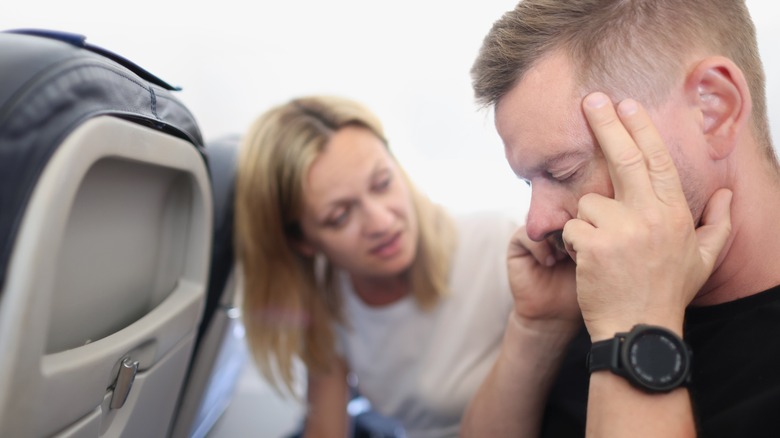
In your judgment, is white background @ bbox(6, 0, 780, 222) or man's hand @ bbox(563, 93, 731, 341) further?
white background @ bbox(6, 0, 780, 222)

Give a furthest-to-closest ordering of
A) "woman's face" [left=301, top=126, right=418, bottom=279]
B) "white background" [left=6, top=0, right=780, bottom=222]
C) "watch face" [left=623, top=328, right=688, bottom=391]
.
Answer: "white background" [left=6, top=0, right=780, bottom=222] → "woman's face" [left=301, top=126, right=418, bottom=279] → "watch face" [left=623, top=328, right=688, bottom=391]

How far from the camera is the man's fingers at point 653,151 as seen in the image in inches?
30.0

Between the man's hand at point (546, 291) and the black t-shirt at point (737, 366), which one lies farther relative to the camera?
the man's hand at point (546, 291)

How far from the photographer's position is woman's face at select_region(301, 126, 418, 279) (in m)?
1.52

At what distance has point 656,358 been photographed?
0.73 m

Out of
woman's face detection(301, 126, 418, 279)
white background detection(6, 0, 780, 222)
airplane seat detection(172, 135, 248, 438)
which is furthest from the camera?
white background detection(6, 0, 780, 222)

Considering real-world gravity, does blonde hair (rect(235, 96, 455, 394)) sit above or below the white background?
below

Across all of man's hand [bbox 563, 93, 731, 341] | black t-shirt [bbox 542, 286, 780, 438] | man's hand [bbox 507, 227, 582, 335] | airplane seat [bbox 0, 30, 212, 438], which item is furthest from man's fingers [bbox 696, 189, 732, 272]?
airplane seat [bbox 0, 30, 212, 438]

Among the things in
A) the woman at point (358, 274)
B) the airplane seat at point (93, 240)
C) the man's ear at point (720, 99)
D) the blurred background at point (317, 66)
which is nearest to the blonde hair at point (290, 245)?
the woman at point (358, 274)

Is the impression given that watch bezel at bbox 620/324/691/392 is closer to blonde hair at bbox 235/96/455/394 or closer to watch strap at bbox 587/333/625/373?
watch strap at bbox 587/333/625/373

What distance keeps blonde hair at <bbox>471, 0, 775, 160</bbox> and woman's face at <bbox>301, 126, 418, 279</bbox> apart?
0.66 meters

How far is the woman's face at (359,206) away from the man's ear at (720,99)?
2.80ft

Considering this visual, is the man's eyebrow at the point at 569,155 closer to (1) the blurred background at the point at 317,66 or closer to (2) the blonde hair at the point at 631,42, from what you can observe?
(2) the blonde hair at the point at 631,42

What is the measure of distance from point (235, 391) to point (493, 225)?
1.12 metres
